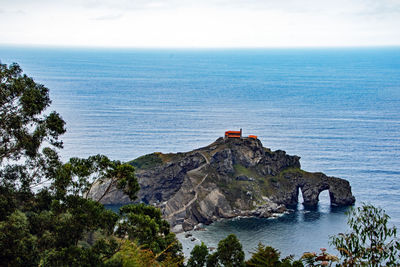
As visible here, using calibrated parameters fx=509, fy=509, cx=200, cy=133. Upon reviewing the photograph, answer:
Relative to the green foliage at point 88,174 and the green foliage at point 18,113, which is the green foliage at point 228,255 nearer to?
the green foliage at point 88,174

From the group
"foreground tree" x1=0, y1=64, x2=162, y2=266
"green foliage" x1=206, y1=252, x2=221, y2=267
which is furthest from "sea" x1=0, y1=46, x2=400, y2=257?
"foreground tree" x1=0, y1=64, x2=162, y2=266

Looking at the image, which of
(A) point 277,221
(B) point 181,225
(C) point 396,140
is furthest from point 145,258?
(C) point 396,140

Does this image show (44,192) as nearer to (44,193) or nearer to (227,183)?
(44,193)

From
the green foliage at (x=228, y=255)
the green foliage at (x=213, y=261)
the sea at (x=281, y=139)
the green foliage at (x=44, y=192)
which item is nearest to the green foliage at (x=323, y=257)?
the green foliage at (x=44, y=192)

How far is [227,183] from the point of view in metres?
92.6

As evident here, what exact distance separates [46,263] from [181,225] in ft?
165

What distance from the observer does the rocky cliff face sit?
286ft

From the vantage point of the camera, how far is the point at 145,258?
28.2m

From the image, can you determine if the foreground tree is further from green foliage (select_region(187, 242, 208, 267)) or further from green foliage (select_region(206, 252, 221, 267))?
green foliage (select_region(187, 242, 208, 267))

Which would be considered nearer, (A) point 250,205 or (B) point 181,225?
(B) point 181,225

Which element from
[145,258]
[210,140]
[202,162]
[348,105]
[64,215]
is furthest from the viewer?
[348,105]

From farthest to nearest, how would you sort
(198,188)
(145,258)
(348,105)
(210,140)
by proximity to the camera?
(348,105)
(210,140)
(198,188)
(145,258)

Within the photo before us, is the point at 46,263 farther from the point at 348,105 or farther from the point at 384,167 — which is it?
the point at 348,105

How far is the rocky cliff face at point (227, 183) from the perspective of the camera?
87125mm
